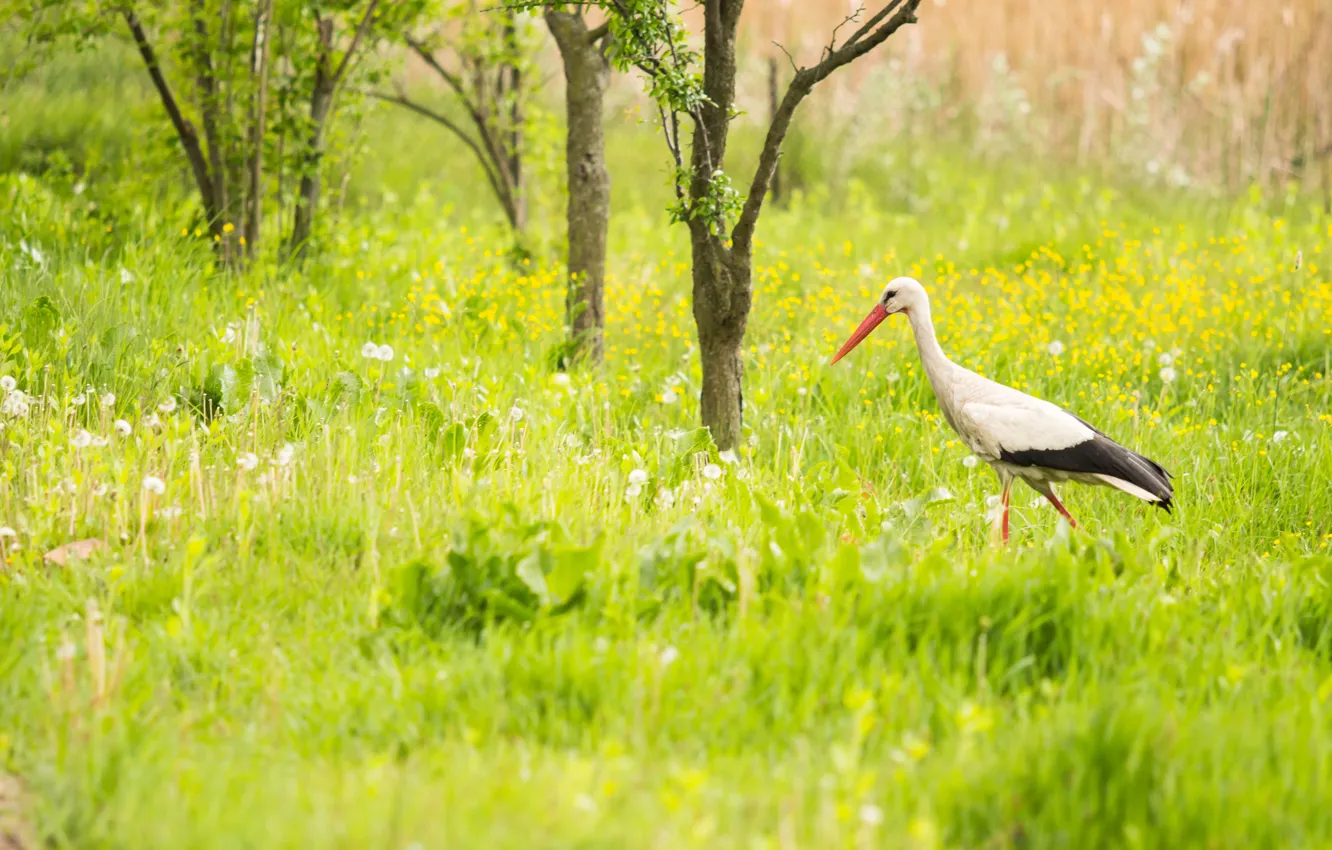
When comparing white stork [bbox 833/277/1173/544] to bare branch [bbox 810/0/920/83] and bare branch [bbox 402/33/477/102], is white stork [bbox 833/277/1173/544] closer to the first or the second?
bare branch [bbox 810/0/920/83]

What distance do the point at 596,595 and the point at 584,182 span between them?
3787 mm

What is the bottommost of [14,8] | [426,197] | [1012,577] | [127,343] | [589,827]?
[589,827]

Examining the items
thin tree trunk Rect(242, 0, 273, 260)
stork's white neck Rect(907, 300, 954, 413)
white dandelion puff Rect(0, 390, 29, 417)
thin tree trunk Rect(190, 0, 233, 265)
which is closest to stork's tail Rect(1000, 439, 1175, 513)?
stork's white neck Rect(907, 300, 954, 413)

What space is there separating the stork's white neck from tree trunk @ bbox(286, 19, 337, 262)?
4250 millimetres

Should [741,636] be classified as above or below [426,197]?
below

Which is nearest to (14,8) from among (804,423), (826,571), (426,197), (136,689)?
(426,197)

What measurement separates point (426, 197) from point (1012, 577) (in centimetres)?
857

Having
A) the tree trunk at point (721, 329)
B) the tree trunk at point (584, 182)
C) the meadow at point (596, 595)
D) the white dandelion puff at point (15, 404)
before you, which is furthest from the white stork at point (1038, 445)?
the white dandelion puff at point (15, 404)

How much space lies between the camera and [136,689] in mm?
3014

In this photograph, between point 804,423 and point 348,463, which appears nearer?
point 348,463

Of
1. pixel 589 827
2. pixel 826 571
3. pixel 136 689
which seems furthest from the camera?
pixel 826 571

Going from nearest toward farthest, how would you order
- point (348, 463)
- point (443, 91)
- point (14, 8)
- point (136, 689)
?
point (136, 689)
point (348, 463)
point (14, 8)
point (443, 91)

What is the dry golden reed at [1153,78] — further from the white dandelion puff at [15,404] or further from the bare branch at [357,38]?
the white dandelion puff at [15,404]

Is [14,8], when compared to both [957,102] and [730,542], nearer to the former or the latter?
[730,542]
